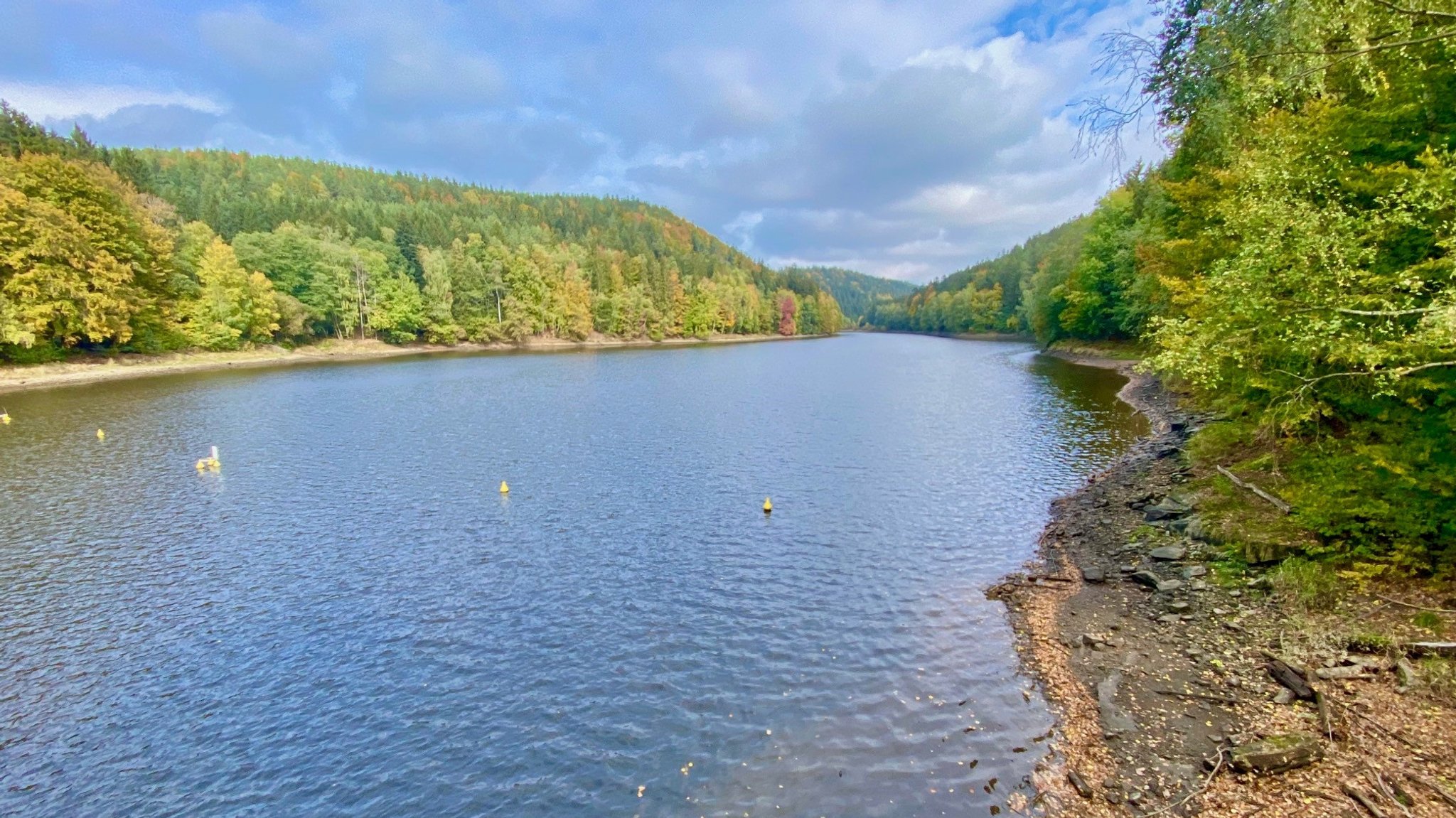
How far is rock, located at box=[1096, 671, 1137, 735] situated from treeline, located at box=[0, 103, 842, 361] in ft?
284

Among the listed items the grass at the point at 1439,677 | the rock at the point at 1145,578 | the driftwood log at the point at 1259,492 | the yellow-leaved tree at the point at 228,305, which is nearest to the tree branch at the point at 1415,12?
the grass at the point at 1439,677

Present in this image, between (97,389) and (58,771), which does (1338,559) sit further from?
(97,389)

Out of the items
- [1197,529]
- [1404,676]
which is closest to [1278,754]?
[1404,676]

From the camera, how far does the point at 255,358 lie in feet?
274

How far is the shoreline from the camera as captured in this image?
60938 millimetres

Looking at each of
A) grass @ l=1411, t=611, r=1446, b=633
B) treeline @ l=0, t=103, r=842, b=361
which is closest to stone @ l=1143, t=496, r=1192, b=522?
grass @ l=1411, t=611, r=1446, b=633

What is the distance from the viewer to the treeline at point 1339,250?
1001cm

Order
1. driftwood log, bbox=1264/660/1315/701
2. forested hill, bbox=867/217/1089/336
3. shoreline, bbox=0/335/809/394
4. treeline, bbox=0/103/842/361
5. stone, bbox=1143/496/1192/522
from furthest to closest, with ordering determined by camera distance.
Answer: forested hill, bbox=867/217/1089/336
treeline, bbox=0/103/842/361
shoreline, bbox=0/335/809/394
stone, bbox=1143/496/1192/522
driftwood log, bbox=1264/660/1315/701

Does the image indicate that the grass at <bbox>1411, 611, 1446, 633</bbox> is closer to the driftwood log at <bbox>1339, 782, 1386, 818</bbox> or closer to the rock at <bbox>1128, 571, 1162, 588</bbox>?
the driftwood log at <bbox>1339, 782, 1386, 818</bbox>

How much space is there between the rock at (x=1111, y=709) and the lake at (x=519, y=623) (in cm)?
102

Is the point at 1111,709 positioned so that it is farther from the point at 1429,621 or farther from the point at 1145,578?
the point at 1145,578

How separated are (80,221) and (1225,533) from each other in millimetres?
96585

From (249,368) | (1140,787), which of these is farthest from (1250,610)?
(249,368)

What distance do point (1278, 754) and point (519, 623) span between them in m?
15.4
